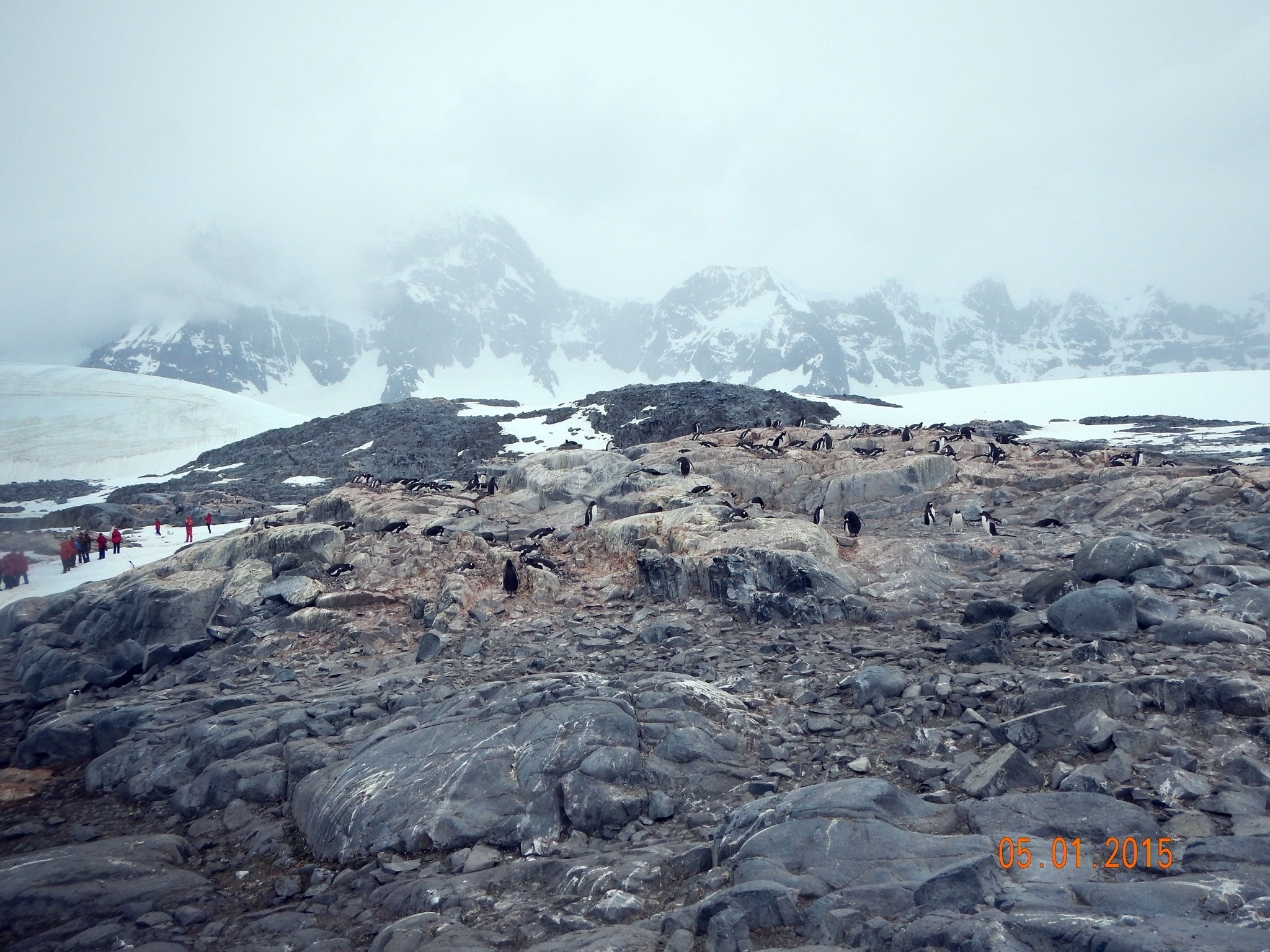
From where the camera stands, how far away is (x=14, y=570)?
15.9 metres

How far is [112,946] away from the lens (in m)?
4.70

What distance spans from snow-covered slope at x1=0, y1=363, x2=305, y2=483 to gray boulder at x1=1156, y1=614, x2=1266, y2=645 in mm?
34418

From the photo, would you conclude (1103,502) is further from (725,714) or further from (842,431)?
(725,714)

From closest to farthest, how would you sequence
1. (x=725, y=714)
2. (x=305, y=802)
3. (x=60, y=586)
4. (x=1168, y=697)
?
(x=1168, y=697) < (x=305, y=802) < (x=725, y=714) < (x=60, y=586)

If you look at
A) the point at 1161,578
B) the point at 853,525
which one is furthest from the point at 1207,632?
the point at 853,525

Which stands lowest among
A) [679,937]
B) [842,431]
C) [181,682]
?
[181,682]

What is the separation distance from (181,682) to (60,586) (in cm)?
809

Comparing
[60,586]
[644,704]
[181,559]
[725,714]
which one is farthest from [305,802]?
[60,586]

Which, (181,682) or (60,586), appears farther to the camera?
(60,586)

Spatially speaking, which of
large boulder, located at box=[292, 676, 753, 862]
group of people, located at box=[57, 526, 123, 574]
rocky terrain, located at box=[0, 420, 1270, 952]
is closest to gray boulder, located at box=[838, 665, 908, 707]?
rocky terrain, located at box=[0, 420, 1270, 952]

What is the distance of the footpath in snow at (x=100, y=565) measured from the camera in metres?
15.3

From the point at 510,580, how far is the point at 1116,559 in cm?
864

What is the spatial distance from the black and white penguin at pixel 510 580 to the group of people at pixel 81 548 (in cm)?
1229

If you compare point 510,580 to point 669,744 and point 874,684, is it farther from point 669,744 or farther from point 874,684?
point 874,684
